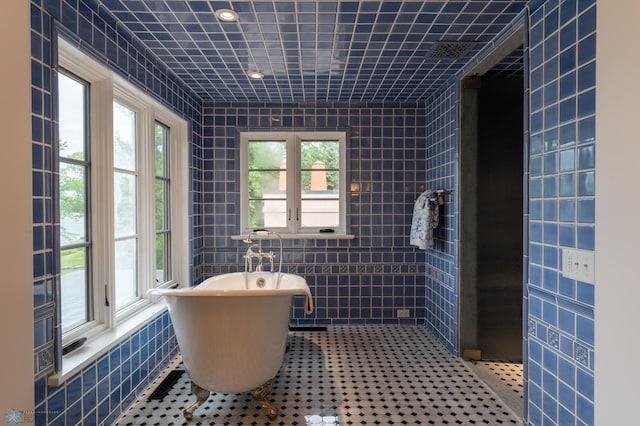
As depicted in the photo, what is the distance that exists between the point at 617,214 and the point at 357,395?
178 centimetres

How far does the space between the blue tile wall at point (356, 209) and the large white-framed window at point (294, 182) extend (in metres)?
0.12

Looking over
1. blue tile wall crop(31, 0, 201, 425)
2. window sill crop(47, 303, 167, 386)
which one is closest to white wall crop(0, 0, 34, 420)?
blue tile wall crop(31, 0, 201, 425)

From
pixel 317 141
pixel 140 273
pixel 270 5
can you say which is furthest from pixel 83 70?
pixel 317 141

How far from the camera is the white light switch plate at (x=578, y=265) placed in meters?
1.40

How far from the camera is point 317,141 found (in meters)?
3.71

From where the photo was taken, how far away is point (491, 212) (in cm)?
281

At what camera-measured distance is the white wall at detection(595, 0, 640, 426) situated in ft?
3.81

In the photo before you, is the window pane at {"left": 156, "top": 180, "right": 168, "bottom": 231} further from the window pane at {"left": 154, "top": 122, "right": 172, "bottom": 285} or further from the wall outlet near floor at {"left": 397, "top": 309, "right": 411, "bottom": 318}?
the wall outlet near floor at {"left": 397, "top": 309, "right": 411, "bottom": 318}

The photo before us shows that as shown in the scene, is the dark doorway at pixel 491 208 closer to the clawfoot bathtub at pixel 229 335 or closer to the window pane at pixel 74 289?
the clawfoot bathtub at pixel 229 335

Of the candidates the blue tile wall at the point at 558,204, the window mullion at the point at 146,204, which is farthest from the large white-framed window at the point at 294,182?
the blue tile wall at the point at 558,204

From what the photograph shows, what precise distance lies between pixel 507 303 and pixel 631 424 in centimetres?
172

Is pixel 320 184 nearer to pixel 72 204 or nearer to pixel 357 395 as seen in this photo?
pixel 357 395

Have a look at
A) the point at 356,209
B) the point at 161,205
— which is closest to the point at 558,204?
the point at 356,209

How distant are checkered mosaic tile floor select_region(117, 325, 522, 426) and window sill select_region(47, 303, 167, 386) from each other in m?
0.48
